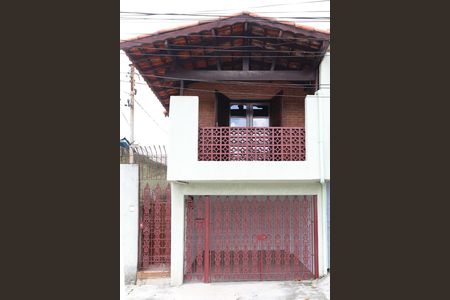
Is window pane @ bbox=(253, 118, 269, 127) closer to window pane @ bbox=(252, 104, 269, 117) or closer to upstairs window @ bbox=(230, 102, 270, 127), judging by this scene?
upstairs window @ bbox=(230, 102, 270, 127)

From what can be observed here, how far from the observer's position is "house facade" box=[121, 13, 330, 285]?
693cm

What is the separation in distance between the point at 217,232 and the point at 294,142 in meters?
2.56

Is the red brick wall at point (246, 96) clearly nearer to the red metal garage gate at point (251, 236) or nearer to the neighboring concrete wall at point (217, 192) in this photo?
the neighboring concrete wall at point (217, 192)

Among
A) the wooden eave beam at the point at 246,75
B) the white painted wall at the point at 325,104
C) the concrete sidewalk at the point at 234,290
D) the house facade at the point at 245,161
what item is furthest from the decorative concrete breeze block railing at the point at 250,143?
the concrete sidewalk at the point at 234,290

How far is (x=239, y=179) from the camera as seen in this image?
22.6 ft

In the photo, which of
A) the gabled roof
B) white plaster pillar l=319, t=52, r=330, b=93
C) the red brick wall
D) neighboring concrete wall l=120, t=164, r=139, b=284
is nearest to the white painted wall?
white plaster pillar l=319, t=52, r=330, b=93

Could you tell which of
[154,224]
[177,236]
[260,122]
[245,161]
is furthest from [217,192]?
[260,122]

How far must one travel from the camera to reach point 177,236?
7375 millimetres

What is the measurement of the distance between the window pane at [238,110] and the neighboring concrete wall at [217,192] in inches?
91.8

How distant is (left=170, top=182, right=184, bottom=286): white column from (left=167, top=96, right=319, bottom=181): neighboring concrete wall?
0.78 m

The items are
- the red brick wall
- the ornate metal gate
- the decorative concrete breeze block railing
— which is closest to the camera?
the decorative concrete breeze block railing

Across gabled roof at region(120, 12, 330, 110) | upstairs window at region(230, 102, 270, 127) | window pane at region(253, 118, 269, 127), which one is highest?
gabled roof at region(120, 12, 330, 110)

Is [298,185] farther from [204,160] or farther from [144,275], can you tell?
[144,275]

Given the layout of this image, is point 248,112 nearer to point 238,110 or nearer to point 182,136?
point 238,110
